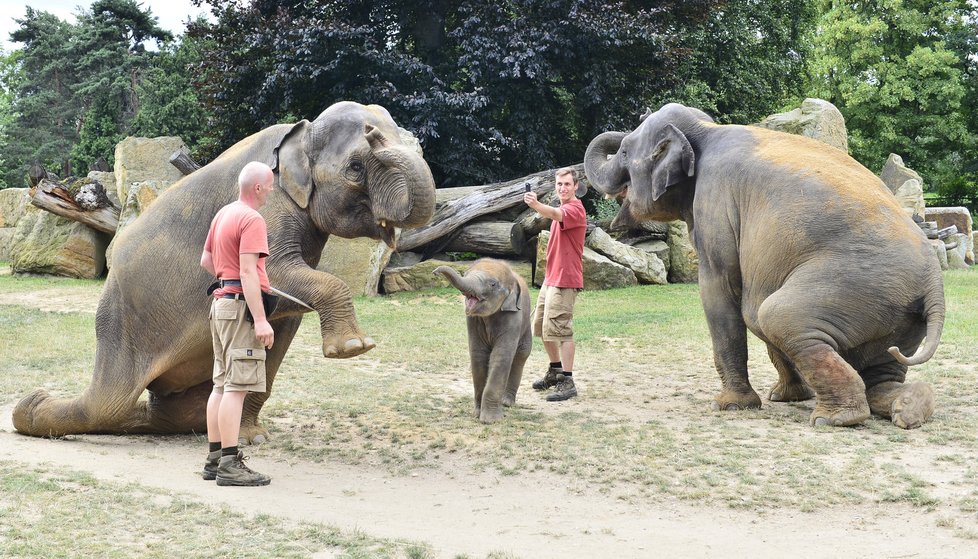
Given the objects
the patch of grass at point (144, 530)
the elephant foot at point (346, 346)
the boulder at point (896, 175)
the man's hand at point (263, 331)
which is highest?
the boulder at point (896, 175)

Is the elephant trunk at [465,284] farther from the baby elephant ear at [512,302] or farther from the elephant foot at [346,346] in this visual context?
the elephant foot at [346,346]

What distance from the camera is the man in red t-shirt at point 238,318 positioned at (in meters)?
5.45

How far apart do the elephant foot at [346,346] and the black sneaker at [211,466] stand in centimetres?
89

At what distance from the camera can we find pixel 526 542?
4625 mm

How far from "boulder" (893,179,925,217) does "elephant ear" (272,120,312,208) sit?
1771 cm

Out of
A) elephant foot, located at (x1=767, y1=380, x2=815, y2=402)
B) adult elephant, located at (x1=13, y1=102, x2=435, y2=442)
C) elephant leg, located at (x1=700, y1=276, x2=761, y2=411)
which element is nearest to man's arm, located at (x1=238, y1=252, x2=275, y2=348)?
adult elephant, located at (x1=13, y1=102, x2=435, y2=442)

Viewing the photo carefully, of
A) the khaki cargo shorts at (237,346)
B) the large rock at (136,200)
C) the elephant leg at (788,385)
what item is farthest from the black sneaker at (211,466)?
the large rock at (136,200)

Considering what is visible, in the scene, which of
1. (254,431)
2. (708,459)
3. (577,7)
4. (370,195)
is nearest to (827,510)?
(708,459)

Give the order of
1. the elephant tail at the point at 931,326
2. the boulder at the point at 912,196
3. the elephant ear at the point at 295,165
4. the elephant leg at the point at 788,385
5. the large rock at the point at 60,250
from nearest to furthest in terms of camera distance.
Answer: the elephant tail at the point at 931,326 → the elephant ear at the point at 295,165 → the elephant leg at the point at 788,385 → the large rock at the point at 60,250 → the boulder at the point at 912,196

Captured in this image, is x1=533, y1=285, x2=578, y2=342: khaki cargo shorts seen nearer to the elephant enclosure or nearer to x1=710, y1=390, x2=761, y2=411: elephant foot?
the elephant enclosure

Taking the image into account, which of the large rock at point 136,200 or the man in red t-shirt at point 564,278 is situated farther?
the large rock at point 136,200

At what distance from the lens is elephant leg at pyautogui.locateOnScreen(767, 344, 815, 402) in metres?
7.89

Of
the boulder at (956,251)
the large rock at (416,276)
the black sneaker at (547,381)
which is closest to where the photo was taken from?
the black sneaker at (547,381)

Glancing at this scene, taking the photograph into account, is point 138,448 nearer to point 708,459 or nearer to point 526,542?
point 526,542
